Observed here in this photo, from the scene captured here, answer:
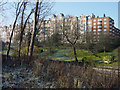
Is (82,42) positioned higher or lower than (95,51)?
higher

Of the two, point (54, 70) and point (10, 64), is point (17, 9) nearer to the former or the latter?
point (10, 64)

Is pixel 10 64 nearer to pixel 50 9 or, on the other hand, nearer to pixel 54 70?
pixel 54 70

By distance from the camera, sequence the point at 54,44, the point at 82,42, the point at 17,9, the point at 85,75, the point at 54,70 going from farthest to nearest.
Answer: the point at 54,44 < the point at 82,42 < the point at 17,9 < the point at 54,70 < the point at 85,75

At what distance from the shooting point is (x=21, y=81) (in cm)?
386

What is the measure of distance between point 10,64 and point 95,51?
1396 centimetres

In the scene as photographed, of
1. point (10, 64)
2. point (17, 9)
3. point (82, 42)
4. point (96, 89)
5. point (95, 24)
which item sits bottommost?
point (96, 89)

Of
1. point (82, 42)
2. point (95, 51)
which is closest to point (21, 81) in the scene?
point (82, 42)

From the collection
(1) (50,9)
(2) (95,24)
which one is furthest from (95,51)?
(2) (95,24)

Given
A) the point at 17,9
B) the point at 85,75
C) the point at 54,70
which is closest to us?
the point at 85,75

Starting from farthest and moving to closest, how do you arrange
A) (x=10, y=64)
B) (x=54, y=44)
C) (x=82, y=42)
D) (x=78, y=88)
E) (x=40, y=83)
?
(x=54, y=44)
(x=82, y=42)
(x=10, y=64)
(x=40, y=83)
(x=78, y=88)

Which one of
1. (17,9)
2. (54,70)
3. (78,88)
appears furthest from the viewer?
(17,9)

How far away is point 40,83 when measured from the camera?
3773 millimetres

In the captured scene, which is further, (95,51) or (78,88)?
(95,51)

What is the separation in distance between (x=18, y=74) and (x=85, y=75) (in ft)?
7.71
